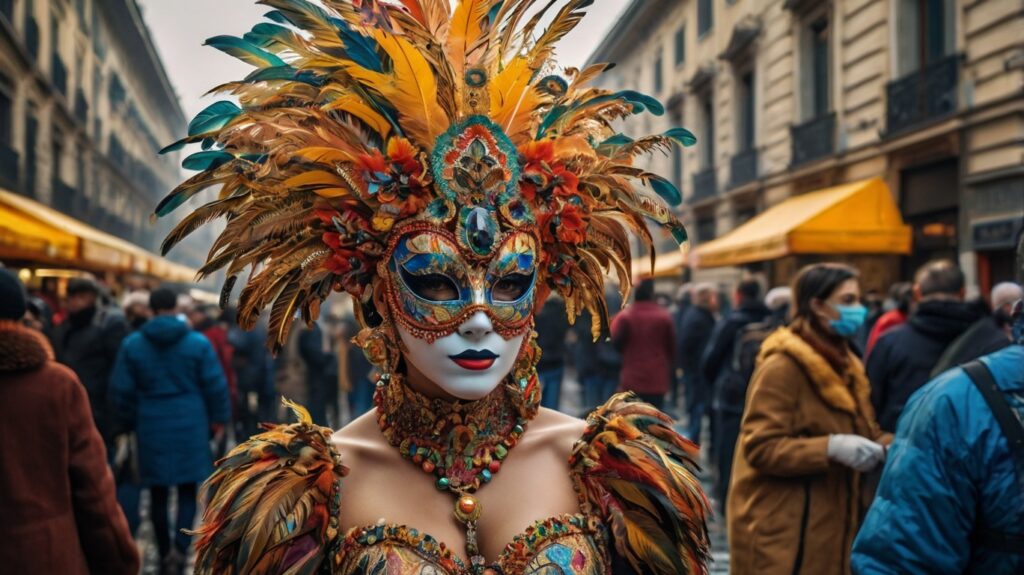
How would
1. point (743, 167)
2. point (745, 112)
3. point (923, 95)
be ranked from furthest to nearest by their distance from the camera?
point (745, 112)
point (743, 167)
point (923, 95)

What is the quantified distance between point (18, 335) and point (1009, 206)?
9957mm

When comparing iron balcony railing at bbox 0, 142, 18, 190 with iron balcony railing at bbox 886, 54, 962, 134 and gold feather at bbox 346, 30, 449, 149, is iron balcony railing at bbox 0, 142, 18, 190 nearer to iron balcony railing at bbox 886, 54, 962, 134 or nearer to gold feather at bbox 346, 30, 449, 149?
iron balcony railing at bbox 886, 54, 962, 134

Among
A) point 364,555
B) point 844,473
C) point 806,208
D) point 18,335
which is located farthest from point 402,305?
point 806,208

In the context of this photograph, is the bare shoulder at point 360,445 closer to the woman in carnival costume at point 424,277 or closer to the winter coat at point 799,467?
the woman in carnival costume at point 424,277

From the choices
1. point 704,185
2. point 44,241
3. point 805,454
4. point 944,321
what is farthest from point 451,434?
point 704,185

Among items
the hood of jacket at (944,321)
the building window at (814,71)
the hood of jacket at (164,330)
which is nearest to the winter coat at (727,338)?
the hood of jacket at (944,321)

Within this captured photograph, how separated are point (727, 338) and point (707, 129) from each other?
1817cm

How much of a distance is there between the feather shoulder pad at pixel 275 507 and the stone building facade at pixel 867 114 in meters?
4.22

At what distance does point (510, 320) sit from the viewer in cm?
214

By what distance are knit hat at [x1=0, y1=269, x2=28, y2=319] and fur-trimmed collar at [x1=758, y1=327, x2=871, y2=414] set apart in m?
3.11

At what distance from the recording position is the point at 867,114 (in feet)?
46.4

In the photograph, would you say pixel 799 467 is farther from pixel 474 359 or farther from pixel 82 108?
pixel 82 108

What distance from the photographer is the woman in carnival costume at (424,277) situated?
82.1 inches

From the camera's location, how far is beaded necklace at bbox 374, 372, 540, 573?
2219 mm
